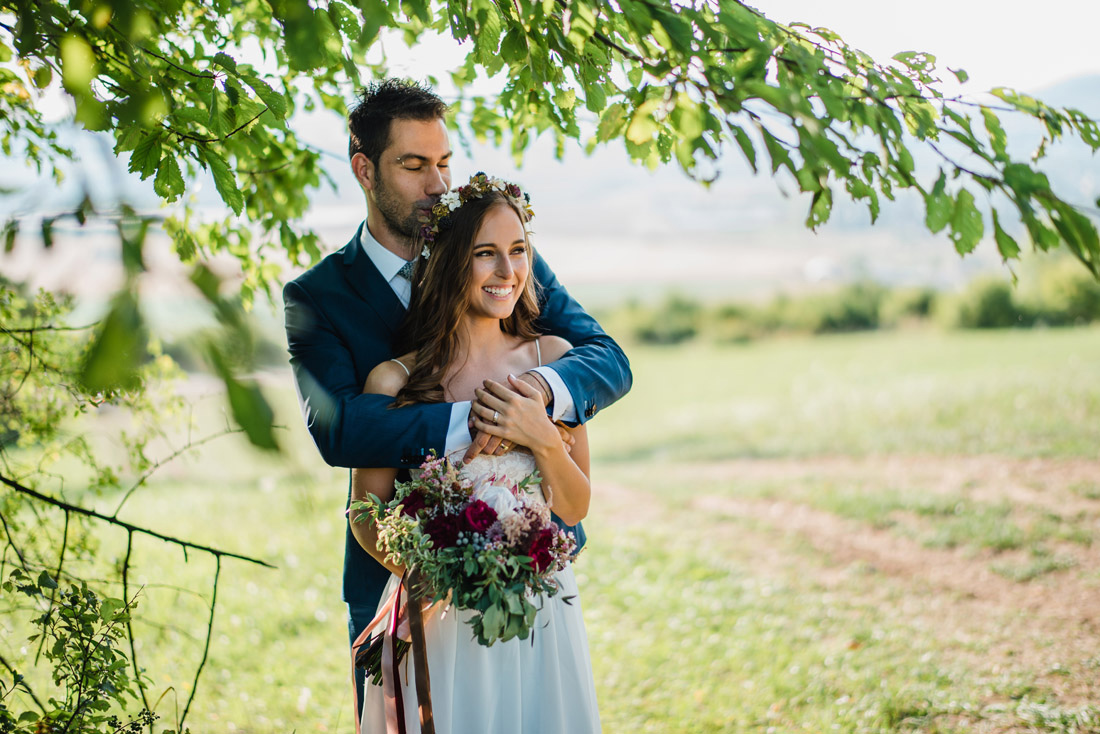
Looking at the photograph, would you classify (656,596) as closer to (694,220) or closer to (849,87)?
(849,87)

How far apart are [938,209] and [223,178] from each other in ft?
6.28

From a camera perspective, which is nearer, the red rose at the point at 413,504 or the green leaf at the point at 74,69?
the green leaf at the point at 74,69

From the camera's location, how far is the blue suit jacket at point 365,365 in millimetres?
2648

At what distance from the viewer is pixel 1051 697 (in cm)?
477

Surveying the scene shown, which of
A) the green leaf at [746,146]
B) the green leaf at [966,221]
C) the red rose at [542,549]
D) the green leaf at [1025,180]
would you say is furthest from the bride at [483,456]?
the green leaf at [1025,180]

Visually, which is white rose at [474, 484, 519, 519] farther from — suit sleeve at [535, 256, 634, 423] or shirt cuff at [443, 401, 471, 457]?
suit sleeve at [535, 256, 634, 423]

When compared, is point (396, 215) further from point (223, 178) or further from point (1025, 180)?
point (1025, 180)

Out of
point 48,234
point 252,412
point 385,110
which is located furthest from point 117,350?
point 385,110

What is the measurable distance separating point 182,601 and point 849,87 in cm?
710

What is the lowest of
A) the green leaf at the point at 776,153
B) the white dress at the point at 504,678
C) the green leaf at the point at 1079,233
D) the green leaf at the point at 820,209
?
the white dress at the point at 504,678

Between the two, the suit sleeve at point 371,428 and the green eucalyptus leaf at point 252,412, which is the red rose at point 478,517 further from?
the green eucalyptus leaf at point 252,412

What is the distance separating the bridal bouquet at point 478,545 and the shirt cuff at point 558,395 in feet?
1.17

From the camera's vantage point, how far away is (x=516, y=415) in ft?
8.86

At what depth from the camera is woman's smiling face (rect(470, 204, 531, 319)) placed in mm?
2928
